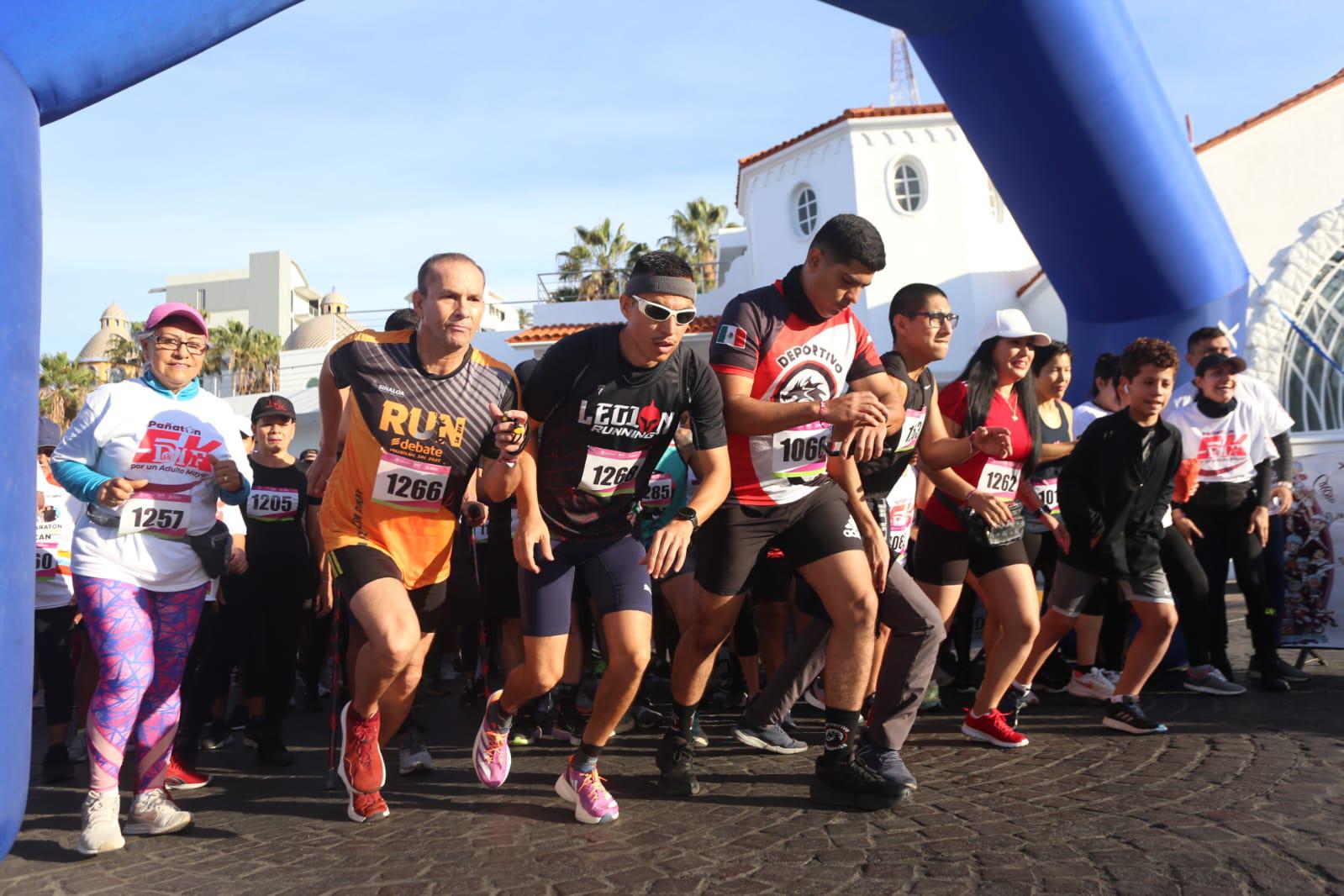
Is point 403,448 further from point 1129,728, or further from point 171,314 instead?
point 1129,728

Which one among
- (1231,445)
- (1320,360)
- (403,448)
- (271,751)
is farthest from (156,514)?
(1320,360)

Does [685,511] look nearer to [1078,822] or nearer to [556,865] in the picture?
[556,865]

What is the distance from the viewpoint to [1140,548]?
19.1 feet

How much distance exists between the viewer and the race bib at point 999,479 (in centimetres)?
567

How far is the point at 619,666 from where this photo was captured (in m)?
4.36

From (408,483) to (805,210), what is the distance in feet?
67.9

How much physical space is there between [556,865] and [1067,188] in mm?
6346

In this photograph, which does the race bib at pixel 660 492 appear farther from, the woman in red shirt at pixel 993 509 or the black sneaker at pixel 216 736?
the black sneaker at pixel 216 736

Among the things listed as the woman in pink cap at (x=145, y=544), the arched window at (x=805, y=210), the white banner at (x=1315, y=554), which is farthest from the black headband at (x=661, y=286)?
the arched window at (x=805, y=210)

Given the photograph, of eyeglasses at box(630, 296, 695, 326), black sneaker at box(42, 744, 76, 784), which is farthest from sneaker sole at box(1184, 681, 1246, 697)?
black sneaker at box(42, 744, 76, 784)

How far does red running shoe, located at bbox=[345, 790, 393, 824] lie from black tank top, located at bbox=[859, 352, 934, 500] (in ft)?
8.48

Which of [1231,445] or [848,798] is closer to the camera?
[848,798]

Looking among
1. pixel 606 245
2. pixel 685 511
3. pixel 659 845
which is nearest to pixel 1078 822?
pixel 659 845

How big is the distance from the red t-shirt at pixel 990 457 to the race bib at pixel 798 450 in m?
1.04
